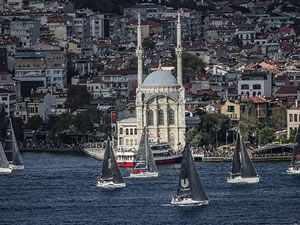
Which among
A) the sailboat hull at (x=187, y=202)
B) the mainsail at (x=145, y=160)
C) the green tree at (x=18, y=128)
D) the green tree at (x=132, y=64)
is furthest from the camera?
the green tree at (x=132, y=64)

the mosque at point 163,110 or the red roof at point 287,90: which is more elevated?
the red roof at point 287,90

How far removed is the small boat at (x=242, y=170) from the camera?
85.9m

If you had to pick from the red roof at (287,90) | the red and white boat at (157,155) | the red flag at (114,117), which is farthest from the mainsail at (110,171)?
the red roof at (287,90)

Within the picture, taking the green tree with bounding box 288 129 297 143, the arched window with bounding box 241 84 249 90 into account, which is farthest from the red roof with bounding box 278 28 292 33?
the green tree with bounding box 288 129 297 143

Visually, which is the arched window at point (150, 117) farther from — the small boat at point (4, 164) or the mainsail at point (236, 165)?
the mainsail at point (236, 165)

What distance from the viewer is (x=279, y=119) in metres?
109

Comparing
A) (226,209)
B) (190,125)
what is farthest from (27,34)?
(226,209)

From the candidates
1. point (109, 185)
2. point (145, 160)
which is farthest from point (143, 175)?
point (109, 185)

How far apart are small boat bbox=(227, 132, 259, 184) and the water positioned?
1.69 ft

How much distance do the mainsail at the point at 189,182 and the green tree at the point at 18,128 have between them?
37.6 meters

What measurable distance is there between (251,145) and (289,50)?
147 feet

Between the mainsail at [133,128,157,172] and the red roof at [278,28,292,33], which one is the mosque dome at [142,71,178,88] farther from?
the red roof at [278,28,292,33]

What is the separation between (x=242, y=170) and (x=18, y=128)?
3074 cm

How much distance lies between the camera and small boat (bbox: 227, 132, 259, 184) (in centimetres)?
8588
